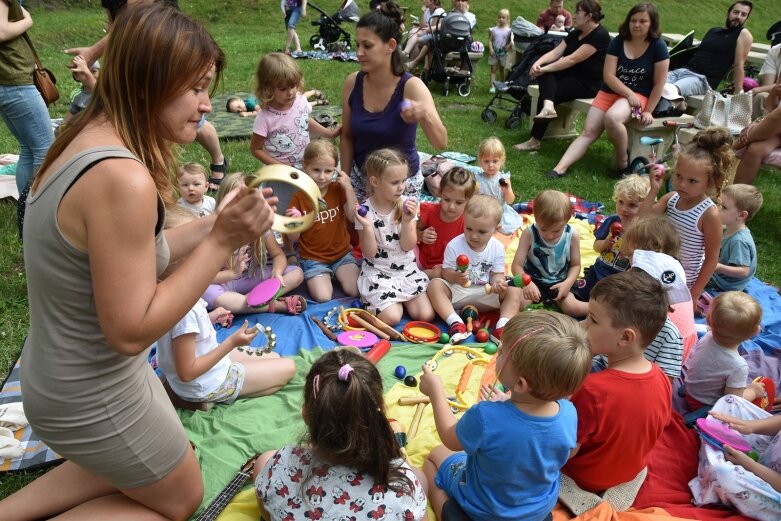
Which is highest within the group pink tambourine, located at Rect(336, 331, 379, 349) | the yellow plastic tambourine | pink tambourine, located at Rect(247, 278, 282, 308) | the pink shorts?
the yellow plastic tambourine

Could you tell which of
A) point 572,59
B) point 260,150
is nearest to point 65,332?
point 260,150

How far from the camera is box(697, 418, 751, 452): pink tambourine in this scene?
276 cm

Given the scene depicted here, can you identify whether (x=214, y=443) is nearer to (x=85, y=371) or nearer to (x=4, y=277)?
(x=85, y=371)

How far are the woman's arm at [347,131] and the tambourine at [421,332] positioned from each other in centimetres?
148

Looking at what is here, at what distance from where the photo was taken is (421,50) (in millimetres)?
12578

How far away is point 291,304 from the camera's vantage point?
4168 mm

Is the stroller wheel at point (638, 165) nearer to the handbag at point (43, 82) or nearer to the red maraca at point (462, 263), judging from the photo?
the red maraca at point (462, 263)

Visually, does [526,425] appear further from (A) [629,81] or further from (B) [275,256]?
(A) [629,81]

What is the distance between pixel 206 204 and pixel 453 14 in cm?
825

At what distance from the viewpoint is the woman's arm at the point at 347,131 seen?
464cm

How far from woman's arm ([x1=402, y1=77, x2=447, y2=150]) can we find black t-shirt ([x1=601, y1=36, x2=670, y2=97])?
3.67 m

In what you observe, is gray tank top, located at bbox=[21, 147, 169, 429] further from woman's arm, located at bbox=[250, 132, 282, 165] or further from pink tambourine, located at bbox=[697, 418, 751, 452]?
woman's arm, located at bbox=[250, 132, 282, 165]

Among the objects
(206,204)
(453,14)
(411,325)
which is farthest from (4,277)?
(453,14)

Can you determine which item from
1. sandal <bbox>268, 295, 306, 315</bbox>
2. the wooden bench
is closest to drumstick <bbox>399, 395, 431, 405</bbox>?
sandal <bbox>268, 295, 306, 315</bbox>
